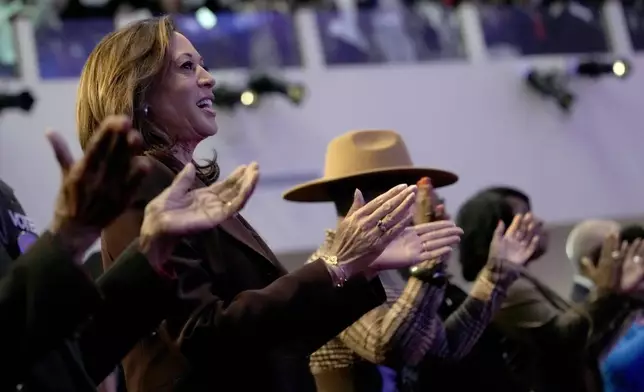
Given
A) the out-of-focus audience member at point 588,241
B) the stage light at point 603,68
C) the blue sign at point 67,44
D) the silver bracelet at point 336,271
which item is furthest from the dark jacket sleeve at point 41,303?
the stage light at point 603,68

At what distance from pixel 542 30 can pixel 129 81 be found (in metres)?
5.01

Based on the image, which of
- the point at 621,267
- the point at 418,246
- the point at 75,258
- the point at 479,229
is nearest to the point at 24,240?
the point at 75,258

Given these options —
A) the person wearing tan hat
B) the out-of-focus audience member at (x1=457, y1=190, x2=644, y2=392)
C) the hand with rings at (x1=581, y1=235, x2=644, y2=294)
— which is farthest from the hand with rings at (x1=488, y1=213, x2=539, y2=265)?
the hand with rings at (x1=581, y1=235, x2=644, y2=294)

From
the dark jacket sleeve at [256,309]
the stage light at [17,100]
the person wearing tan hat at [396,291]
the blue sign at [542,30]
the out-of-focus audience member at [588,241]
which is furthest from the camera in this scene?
the blue sign at [542,30]

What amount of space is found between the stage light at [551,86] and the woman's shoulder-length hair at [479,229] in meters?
3.55

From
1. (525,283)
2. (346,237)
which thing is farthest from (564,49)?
(346,237)

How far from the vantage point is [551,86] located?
5824mm

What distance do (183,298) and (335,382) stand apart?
0.73 meters

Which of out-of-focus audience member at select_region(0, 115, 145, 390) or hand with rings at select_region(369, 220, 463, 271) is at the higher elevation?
out-of-focus audience member at select_region(0, 115, 145, 390)

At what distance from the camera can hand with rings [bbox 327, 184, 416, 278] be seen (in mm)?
1313

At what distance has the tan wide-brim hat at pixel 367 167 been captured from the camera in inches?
77.1

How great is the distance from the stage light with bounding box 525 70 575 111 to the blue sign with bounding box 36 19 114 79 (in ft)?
8.44

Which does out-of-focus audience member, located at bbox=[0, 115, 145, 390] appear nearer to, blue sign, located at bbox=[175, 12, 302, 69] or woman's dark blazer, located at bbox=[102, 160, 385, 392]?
woman's dark blazer, located at bbox=[102, 160, 385, 392]

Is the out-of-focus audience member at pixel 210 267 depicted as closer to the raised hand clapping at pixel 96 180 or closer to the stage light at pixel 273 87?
the raised hand clapping at pixel 96 180
